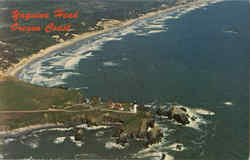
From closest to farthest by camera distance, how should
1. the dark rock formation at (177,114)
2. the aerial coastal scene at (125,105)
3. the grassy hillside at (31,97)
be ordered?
the aerial coastal scene at (125,105), the dark rock formation at (177,114), the grassy hillside at (31,97)

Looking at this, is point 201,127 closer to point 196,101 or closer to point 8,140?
point 196,101

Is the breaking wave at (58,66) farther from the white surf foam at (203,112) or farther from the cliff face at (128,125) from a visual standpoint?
the white surf foam at (203,112)

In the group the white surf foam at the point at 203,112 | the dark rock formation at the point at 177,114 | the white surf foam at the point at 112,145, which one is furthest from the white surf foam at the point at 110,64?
the white surf foam at the point at 112,145

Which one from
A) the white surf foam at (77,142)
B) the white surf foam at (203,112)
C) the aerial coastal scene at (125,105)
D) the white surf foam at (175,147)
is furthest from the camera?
the white surf foam at (203,112)

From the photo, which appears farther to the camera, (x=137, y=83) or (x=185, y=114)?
(x=137, y=83)

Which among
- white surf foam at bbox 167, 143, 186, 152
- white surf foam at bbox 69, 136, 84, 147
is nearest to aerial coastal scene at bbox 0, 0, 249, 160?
white surf foam at bbox 69, 136, 84, 147

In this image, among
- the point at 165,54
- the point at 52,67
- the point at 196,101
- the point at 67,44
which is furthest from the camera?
the point at 67,44

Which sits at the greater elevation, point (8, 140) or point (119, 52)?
point (119, 52)

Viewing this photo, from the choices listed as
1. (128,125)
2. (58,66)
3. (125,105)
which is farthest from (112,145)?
(58,66)

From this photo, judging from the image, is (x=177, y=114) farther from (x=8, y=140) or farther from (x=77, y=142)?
(x=8, y=140)

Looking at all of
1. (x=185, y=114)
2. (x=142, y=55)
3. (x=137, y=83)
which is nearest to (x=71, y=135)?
(x=185, y=114)
